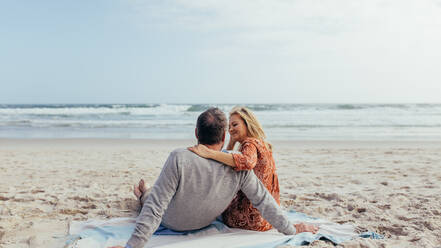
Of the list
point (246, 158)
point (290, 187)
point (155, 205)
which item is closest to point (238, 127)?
point (246, 158)

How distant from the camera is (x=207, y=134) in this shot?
2635 millimetres

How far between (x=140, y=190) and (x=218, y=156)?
1.51m

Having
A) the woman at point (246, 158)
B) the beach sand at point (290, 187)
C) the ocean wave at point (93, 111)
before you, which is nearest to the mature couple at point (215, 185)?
the woman at point (246, 158)

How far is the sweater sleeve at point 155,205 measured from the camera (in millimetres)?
2453

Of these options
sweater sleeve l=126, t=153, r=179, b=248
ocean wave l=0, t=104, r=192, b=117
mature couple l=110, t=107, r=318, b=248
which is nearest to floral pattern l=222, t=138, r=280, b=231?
mature couple l=110, t=107, r=318, b=248

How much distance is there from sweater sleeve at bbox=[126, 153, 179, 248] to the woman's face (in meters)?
0.69

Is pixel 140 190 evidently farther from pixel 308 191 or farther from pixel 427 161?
pixel 427 161

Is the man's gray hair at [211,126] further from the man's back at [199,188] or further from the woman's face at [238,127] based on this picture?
the woman's face at [238,127]

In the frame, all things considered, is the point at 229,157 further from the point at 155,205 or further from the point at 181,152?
the point at 155,205

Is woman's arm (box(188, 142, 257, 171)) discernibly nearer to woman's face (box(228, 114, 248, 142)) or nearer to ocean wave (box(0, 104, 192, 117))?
woman's face (box(228, 114, 248, 142))

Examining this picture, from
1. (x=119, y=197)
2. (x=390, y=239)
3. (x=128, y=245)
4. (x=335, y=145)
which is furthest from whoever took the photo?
(x=335, y=145)

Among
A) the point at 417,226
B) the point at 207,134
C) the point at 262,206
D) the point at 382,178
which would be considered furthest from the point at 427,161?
the point at 207,134

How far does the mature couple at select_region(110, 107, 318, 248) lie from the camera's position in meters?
2.56

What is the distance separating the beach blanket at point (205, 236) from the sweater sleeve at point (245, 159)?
0.71 meters
